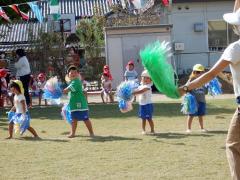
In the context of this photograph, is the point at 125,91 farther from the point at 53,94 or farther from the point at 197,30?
the point at 197,30

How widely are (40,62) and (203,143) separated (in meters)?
17.5

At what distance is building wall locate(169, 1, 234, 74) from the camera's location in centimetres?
2389

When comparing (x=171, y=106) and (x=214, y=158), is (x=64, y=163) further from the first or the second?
(x=171, y=106)

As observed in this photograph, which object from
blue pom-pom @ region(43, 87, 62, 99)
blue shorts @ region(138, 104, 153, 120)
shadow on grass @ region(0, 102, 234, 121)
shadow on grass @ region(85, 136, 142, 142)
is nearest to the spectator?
shadow on grass @ region(0, 102, 234, 121)

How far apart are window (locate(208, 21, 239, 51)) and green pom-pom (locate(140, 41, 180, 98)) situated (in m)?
19.2

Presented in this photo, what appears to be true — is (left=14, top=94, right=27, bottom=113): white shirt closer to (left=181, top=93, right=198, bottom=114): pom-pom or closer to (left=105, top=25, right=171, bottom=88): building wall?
(left=181, top=93, right=198, bottom=114): pom-pom

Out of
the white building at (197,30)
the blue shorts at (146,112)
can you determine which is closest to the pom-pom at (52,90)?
the blue shorts at (146,112)

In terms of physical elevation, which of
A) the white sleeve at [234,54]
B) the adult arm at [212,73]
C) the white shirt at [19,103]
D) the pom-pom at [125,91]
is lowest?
the white shirt at [19,103]

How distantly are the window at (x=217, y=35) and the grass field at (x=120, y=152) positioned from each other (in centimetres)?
1175

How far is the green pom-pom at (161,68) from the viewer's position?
16.0 feet

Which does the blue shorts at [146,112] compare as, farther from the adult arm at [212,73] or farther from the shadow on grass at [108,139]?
the adult arm at [212,73]

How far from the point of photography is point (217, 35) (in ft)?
79.0

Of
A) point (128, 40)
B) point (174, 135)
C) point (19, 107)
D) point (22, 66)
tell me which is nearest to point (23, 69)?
point (22, 66)

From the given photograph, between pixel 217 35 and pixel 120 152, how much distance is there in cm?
1681
